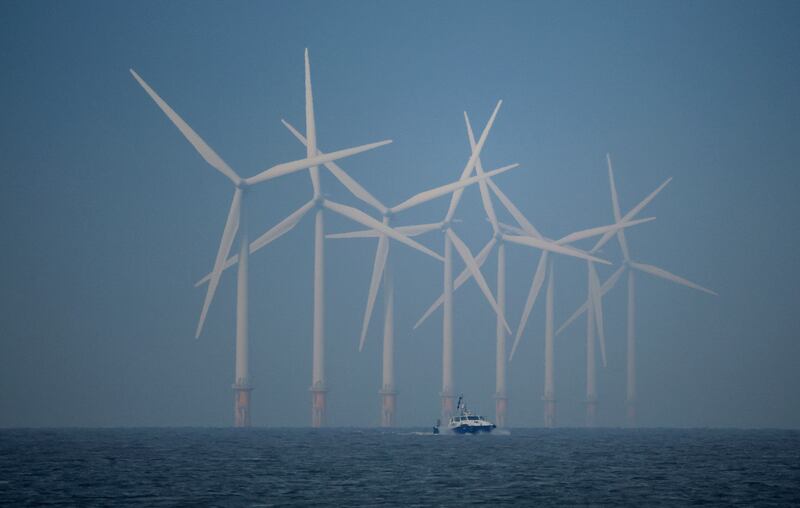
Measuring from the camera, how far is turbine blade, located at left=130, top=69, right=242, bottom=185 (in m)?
168

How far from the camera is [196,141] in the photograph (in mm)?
179000

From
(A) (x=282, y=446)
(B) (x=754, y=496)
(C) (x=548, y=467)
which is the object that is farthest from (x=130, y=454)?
(B) (x=754, y=496)

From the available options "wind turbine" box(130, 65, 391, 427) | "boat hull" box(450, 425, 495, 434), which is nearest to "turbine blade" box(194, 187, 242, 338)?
"wind turbine" box(130, 65, 391, 427)

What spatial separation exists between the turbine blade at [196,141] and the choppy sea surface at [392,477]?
4748 cm

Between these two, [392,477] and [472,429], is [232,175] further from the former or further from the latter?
[392,477]

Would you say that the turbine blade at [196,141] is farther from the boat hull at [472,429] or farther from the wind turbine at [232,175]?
the boat hull at [472,429]

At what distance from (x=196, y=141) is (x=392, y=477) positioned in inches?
3535

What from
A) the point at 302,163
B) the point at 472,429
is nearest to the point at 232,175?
the point at 302,163

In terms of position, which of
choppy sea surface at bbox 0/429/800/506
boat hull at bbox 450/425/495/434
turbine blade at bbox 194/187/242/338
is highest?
turbine blade at bbox 194/187/242/338

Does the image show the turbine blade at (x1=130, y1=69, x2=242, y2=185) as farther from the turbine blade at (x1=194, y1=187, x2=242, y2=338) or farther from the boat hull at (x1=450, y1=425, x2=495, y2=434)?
the boat hull at (x1=450, y1=425, x2=495, y2=434)

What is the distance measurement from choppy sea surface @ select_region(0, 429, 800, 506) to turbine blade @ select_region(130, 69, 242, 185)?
4748 cm

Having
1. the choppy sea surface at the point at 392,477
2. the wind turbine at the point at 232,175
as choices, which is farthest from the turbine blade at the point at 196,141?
the choppy sea surface at the point at 392,477

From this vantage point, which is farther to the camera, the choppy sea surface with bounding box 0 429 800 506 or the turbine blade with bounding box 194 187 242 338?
the turbine blade with bounding box 194 187 242 338

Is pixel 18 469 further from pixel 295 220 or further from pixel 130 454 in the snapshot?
pixel 295 220
